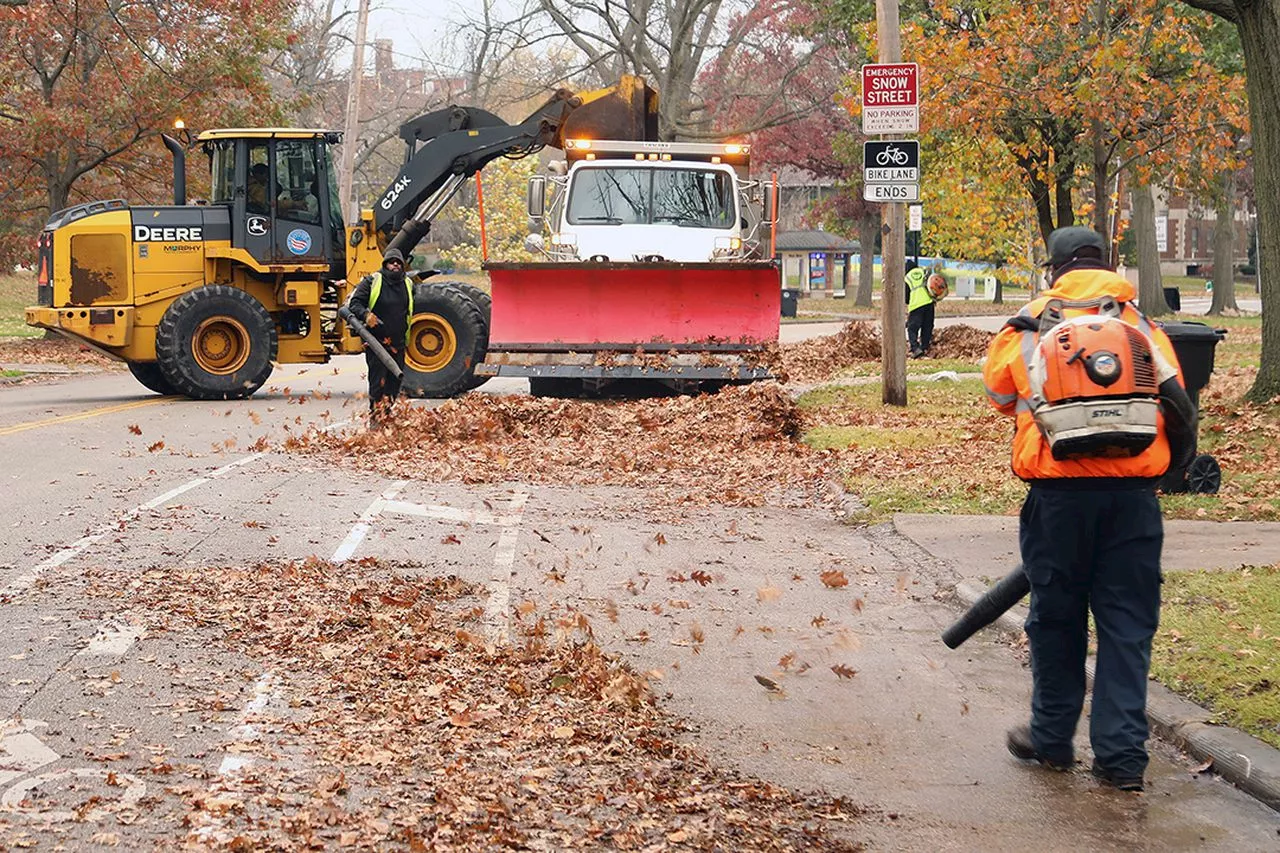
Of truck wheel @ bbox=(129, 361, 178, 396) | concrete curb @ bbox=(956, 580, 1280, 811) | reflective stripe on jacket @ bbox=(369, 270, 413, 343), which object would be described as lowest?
concrete curb @ bbox=(956, 580, 1280, 811)

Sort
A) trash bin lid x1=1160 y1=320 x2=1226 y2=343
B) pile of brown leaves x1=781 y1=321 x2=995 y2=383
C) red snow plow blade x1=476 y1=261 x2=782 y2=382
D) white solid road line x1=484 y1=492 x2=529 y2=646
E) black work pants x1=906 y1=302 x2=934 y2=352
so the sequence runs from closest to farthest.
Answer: white solid road line x1=484 y1=492 x2=529 y2=646 → trash bin lid x1=1160 y1=320 x2=1226 y2=343 → red snow plow blade x1=476 y1=261 x2=782 y2=382 → pile of brown leaves x1=781 y1=321 x2=995 y2=383 → black work pants x1=906 y1=302 x2=934 y2=352

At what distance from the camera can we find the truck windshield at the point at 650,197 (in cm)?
2064

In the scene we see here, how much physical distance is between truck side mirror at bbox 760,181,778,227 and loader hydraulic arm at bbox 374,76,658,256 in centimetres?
331

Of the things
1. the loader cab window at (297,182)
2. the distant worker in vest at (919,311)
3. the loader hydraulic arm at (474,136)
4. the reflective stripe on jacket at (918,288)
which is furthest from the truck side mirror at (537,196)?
the reflective stripe on jacket at (918,288)

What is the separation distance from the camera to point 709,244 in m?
20.4

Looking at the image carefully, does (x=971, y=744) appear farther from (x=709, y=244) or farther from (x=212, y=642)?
(x=709, y=244)

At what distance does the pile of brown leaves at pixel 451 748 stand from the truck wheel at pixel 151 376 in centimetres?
1453

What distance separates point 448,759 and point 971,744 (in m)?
2.09

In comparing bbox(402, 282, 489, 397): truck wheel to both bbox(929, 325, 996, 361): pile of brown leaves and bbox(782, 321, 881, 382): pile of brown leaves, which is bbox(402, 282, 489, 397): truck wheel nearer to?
bbox(782, 321, 881, 382): pile of brown leaves

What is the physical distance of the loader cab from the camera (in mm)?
22047

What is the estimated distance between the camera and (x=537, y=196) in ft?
64.6

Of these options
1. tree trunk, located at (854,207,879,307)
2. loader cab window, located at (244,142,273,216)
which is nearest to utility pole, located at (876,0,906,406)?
loader cab window, located at (244,142,273,216)

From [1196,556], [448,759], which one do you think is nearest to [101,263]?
[1196,556]

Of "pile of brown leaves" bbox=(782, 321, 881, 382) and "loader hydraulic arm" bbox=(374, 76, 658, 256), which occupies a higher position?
"loader hydraulic arm" bbox=(374, 76, 658, 256)
